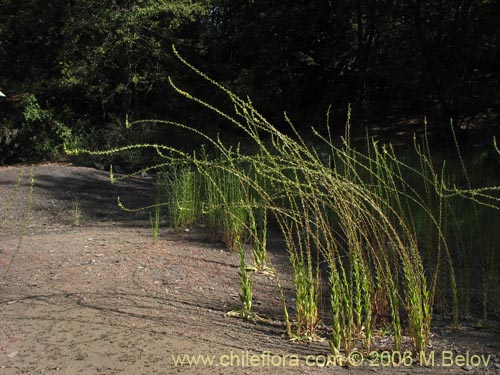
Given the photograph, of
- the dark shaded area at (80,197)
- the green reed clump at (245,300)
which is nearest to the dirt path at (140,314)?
the green reed clump at (245,300)

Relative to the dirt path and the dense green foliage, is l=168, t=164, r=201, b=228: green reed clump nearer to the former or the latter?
the dirt path

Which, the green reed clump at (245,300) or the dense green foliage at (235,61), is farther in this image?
the dense green foliage at (235,61)

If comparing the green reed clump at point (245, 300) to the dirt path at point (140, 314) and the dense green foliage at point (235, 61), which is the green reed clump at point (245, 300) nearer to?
the dirt path at point (140, 314)

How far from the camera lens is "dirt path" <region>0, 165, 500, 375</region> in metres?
2.81

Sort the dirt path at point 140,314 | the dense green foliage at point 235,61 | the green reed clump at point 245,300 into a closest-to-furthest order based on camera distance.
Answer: the dirt path at point 140,314
the green reed clump at point 245,300
the dense green foliage at point 235,61

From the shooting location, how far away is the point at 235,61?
17.0 m

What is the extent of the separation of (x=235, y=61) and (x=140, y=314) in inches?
563

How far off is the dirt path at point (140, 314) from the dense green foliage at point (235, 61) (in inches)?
319

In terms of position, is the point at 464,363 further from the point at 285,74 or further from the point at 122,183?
the point at 285,74

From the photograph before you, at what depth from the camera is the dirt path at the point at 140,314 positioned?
2.81 m

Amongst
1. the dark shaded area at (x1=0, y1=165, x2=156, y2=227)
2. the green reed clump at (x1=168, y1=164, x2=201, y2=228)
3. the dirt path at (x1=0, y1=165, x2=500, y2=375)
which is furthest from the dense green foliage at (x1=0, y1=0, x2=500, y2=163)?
the dirt path at (x1=0, y1=165, x2=500, y2=375)

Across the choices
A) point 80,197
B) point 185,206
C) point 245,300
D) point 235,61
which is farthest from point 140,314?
point 235,61

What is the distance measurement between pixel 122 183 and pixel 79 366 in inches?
313

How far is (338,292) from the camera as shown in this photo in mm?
3092
